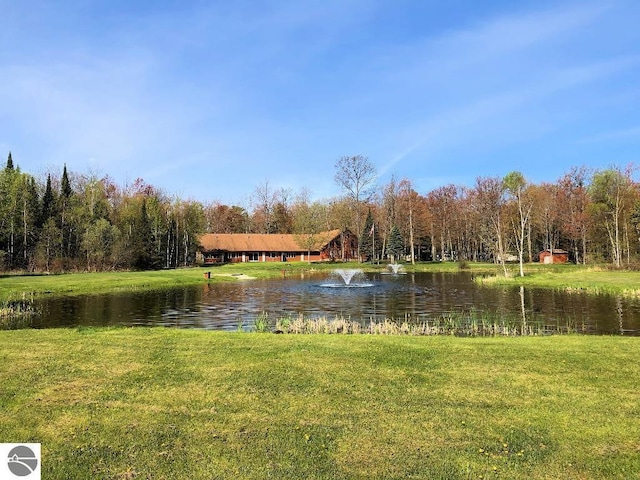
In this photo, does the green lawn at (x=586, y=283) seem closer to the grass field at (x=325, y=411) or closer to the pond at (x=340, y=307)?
the pond at (x=340, y=307)

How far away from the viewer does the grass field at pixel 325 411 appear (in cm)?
489

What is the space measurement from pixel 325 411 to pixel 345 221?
81.7m

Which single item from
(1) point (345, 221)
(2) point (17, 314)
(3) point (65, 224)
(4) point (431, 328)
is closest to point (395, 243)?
(1) point (345, 221)

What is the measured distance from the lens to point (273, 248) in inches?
3226

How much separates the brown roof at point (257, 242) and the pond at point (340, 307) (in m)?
44.8

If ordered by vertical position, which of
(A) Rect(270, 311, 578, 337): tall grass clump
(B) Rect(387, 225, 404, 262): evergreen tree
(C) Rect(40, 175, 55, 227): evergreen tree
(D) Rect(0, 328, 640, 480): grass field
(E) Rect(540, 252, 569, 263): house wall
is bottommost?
(A) Rect(270, 311, 578, 337): tall grass clump

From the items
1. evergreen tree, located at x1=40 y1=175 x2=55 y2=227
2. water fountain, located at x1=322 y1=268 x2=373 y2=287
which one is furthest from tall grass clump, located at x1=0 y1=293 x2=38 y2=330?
evergreen tree, located at x1=40 y1=175 x2=55 y2=227

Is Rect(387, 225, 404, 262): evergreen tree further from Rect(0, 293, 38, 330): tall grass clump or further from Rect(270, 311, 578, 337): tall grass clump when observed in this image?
Rect(0, 293, 38, 330): tall grass clump

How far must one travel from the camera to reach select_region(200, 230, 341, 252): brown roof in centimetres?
7906

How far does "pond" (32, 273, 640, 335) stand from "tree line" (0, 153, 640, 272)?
17.1 metres

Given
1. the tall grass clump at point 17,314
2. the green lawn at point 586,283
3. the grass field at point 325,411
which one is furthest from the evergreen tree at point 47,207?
the grass field at point 325,411

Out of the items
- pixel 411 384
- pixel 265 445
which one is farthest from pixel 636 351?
pixel 265 445

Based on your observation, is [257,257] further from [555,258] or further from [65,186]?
[555,258]

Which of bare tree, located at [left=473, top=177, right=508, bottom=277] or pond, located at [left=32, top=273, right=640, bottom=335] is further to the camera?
bare tree, located at [left=473, top=177, right=508, bottom=277]
